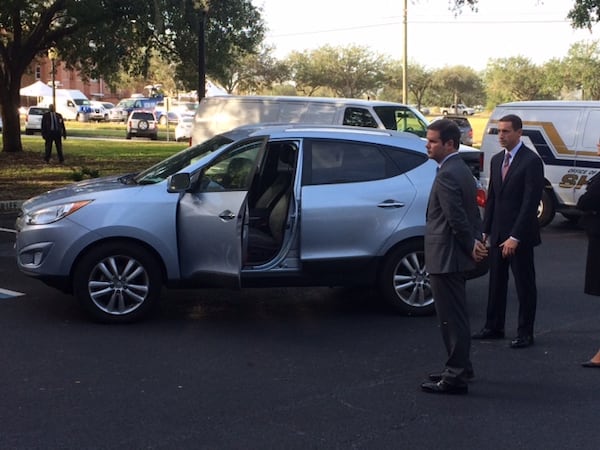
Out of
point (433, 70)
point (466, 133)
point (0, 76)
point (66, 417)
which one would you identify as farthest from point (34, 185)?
point (433, 70)

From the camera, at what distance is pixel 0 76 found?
24.3 metres

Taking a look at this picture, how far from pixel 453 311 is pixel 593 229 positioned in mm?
1450

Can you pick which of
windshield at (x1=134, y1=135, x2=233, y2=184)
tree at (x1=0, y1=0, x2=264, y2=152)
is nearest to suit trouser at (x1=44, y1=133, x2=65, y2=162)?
tree at (x1=0, y1=0, x2=264, y2=152)

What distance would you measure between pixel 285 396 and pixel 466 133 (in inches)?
990

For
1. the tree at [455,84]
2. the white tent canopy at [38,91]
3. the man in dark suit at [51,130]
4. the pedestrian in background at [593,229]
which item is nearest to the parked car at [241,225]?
the pedestrian in background at [593,229]

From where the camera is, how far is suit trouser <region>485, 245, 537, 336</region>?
5.95m

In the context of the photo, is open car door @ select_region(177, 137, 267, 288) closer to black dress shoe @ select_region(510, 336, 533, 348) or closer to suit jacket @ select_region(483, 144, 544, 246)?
suit jacket @ select_region(483, 144, 544, 246)

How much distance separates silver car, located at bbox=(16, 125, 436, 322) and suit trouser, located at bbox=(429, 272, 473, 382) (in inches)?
76.3

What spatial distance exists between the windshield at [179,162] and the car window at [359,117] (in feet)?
28.4

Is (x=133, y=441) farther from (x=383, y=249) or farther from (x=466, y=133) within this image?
(x=466, y=133)

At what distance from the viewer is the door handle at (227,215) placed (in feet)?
20.7

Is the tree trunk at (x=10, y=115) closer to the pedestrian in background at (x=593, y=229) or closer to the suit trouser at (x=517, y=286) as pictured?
the suit trouser at (x=517, y=286)

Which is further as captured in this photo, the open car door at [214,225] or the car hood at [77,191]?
the car hood at [77,191]

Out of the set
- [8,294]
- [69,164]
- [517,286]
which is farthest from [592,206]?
[69,164]
